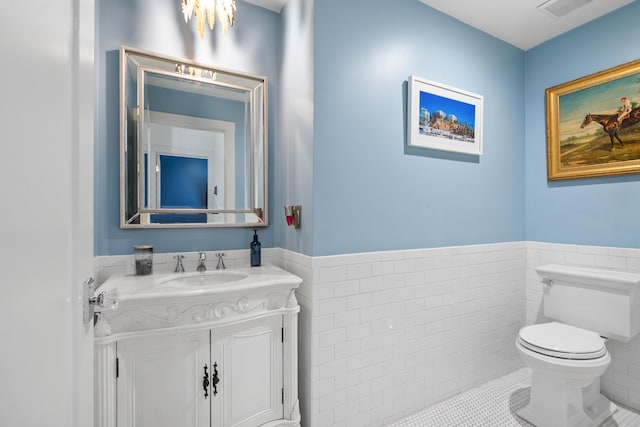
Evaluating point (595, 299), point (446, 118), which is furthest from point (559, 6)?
point (595, 299)

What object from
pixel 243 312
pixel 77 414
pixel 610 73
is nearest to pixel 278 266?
pixel 243 312

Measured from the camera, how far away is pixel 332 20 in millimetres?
1676

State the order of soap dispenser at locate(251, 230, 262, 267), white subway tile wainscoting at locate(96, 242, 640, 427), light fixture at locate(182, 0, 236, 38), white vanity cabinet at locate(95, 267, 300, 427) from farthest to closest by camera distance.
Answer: soap dispenser at locate(251, 230, 262, 267)
white subway tile wainscoting at locate(96, 242, 640, 427)
light fixture at locate(182, 0, 236, 38)
white vanity cabinet at locate(95, 267, 300, 427)

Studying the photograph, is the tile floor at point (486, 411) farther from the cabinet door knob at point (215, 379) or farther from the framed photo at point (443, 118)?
the framed photo at point (443, 118)

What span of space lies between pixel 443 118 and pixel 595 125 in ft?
3.79

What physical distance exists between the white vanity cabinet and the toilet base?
4.81 ft

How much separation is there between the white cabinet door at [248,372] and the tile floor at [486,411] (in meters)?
0.83

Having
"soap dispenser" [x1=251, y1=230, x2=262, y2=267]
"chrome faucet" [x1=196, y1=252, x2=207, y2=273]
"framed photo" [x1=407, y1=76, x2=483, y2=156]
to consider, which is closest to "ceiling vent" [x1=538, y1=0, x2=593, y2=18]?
"framed photo" [x1=407, y1=76, x2=483, y2=156]

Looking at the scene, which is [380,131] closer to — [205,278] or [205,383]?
[205,278]

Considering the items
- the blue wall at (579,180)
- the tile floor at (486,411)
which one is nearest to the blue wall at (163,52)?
the tile floor at (486,411)

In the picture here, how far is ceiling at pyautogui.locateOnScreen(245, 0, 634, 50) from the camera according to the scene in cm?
199

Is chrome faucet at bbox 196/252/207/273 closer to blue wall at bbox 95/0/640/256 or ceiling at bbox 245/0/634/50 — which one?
blue wall at bbox 95/0/640/256

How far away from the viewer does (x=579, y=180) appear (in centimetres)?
225

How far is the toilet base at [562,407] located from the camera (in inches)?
68.0
